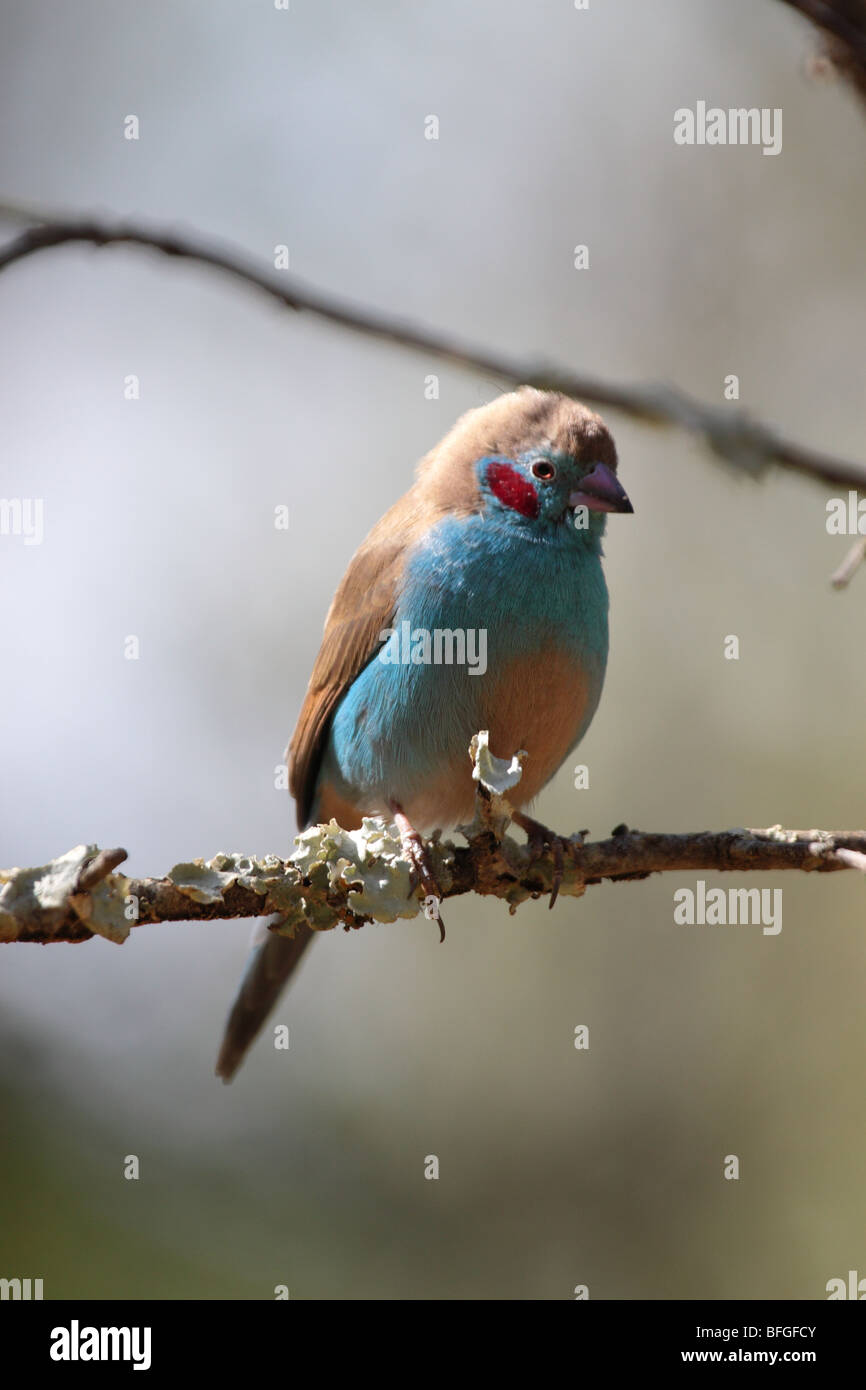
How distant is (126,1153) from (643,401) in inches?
240

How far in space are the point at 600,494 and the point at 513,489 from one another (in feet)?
0.92

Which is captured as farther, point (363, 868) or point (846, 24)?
point (363, 868)

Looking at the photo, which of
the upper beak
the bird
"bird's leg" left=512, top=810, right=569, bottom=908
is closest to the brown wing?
the bird

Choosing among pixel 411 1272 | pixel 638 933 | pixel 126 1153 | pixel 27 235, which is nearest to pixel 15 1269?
pixel 126 1153

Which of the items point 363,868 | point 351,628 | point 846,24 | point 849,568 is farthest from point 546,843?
point 846,24

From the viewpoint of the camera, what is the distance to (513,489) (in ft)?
14.4

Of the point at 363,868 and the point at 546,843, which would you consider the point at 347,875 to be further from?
the point at 546,843

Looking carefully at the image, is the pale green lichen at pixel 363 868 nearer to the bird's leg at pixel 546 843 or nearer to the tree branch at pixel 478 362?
the bird's leg at pixel 546 843

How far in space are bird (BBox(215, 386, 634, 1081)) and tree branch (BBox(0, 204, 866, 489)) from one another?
5.35 ft

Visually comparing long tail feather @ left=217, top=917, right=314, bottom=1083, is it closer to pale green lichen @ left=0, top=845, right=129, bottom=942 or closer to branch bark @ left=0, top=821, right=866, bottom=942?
branch bark @ left=0, top=821, right=866, bottom=942

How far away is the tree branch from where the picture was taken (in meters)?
2.37

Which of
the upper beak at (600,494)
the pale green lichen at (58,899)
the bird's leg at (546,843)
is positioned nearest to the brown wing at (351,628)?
the upper beak at (600,494)

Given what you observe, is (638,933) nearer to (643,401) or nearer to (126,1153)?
(126,1153)

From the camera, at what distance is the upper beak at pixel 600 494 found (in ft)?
14.0
